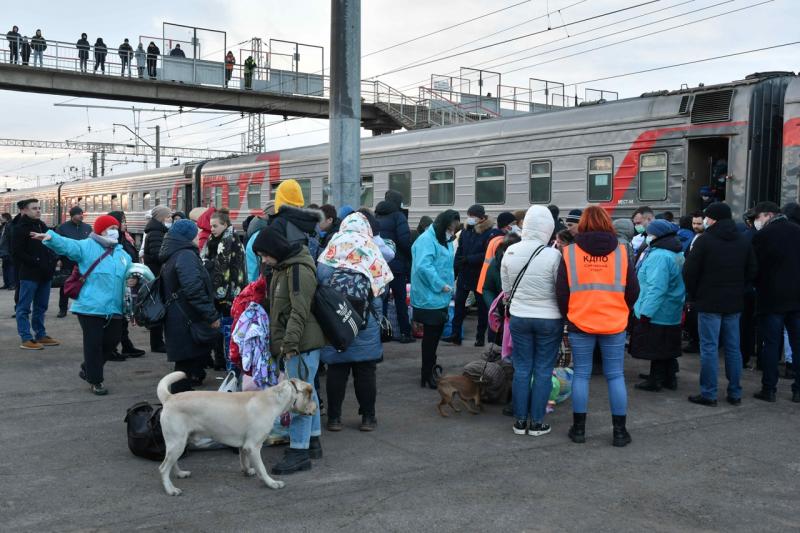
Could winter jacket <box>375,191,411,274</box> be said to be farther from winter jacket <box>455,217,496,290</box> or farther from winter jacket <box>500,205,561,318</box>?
winter jacket <box>500,205,561,318</box>

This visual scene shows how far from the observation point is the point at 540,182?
13.2 meters

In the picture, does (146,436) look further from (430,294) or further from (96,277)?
(430,294)

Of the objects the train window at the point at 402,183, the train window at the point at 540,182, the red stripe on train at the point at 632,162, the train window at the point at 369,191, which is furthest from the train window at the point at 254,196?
the red stripe on train at the point at 632,162

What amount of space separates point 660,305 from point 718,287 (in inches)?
29.0

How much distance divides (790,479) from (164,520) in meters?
4.10

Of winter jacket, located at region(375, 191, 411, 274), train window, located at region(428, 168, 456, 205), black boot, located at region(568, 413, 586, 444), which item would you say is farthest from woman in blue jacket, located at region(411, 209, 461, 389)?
train window, located at region(428, 168, 456, 205)

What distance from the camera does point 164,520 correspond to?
427 cm

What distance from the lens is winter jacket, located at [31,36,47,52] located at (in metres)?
26.7

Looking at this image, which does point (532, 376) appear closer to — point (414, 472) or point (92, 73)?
point (414, 472)

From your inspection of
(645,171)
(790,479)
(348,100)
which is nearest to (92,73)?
(348,100)

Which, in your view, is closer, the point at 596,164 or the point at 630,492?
the point at 630,492

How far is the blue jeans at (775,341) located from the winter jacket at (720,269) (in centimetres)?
51

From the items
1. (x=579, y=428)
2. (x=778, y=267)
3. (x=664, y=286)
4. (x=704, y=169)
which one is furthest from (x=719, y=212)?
(x=704, y=169)

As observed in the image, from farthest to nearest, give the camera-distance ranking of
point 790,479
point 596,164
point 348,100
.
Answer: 1. point 596,164
2. point 348,100
3. point 790,479
